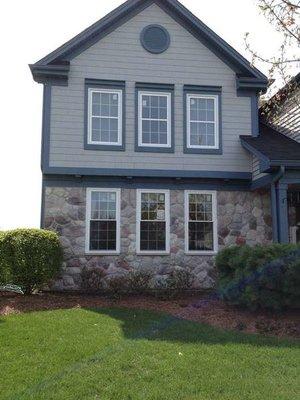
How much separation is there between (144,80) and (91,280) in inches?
216

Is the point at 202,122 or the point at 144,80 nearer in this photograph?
the point at 144,80

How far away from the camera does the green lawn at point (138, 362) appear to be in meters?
5.52

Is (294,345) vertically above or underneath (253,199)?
underneath

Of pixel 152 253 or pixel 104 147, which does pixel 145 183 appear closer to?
pixel 104 147

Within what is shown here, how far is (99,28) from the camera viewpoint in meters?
13.6

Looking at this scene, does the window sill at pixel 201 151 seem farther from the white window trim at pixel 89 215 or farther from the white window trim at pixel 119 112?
the white window trim at pixel 89 215

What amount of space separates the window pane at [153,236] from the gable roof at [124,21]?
14.6ft

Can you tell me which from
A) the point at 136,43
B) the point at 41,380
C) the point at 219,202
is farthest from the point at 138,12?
the point at 41,380

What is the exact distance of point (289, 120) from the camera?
15.0m

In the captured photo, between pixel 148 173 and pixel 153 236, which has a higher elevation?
pixel 148 173

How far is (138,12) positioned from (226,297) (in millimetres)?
8364

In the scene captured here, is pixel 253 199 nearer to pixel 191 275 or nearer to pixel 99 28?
pixel 191 275

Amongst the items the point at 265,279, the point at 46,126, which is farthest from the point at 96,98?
the point at 265,279

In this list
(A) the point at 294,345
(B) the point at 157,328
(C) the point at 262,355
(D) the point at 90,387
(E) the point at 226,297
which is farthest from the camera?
(E) the point at 226,297
